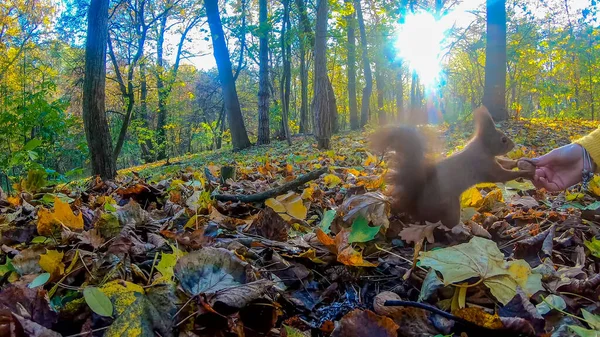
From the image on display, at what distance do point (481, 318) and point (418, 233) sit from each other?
54 cm

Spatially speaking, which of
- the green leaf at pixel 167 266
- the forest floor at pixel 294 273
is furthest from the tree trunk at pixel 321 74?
the green leaf at pixel 167 266

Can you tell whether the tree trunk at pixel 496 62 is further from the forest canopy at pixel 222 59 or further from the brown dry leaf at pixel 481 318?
the brown dry leaf at pixel 481 318

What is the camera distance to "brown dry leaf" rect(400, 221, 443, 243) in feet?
4.34

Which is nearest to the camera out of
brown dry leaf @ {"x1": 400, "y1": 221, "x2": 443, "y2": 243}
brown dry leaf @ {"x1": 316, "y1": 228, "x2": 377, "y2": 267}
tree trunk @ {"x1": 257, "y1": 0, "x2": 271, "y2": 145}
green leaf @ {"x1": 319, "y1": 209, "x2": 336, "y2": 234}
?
brown dry leaf @ {"x1": 316, "y1": 228, "x2": 377, "y2": 267}

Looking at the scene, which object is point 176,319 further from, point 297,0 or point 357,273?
point 297,0

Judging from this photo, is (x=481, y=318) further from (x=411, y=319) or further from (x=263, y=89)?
(x=263, y=89)

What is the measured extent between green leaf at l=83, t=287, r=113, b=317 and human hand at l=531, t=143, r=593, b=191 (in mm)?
1625

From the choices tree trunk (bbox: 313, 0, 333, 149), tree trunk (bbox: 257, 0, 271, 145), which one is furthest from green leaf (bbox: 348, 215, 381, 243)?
tree trunk (bbox: 257, 0, 271, 145)

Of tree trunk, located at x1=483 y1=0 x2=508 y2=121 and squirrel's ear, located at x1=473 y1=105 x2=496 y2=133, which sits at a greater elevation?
tree trunk, located at x1=483 y1=0 x2=508 y2=121

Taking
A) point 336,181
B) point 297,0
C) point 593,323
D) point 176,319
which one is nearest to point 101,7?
point 336,181

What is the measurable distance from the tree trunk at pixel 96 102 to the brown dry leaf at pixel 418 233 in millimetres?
4231

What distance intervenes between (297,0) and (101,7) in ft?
23.3

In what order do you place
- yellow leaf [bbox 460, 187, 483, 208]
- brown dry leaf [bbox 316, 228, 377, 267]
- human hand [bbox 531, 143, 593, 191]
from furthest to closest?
yellow leaf [bbox 460, 187, 483, 208] → human hand [bbox 531, 143, 593, 191] → brown dry leaf [bbox 316, 228, 377, 267]

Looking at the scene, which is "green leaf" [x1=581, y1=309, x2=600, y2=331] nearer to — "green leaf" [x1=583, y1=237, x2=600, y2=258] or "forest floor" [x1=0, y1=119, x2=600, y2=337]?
"forest floor" [x1=0, y1=119, x2=600, y2=337]
